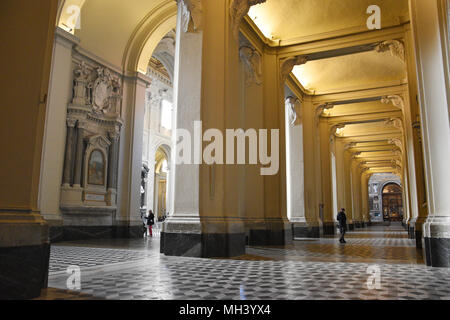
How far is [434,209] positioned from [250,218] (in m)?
6.26

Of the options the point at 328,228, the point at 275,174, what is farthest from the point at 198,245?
the point at 328,228

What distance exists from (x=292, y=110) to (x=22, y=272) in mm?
15406

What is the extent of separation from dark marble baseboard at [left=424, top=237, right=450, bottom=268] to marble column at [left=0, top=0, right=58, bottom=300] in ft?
19.5

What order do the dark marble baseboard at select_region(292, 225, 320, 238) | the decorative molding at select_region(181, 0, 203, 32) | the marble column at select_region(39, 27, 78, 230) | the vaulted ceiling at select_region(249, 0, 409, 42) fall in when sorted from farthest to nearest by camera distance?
the dark marble baseboard at select_region(292, 225, 320, 238), the vaulted ceiling at select_region(249, 0, 409, 42), the marble column at select_region(39, 27, 78, 230), the decorative molding at select_region(181, 0, 203, 32)

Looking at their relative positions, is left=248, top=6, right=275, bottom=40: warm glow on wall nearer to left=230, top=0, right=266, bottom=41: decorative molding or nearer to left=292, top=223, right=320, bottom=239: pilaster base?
left=230, top=0, right=266, bottom=41: decorative molding

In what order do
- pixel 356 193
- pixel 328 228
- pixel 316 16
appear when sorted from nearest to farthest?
1. pixel 316 16
2. pixel 328 228
3. pixel 356 193

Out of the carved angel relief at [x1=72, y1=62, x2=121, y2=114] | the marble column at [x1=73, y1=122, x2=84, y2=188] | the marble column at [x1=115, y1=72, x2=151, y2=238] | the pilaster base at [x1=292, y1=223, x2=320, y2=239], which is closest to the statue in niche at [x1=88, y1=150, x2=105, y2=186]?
the marble column at [x1=73, y1=122, x2=84, y2=188]

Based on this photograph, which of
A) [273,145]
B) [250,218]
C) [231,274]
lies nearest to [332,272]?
[231,274]

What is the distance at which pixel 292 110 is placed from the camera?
1762 cm

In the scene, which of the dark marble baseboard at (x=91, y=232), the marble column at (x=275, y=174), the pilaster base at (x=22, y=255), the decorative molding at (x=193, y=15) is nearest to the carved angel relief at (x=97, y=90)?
the dark marble baseboard at (x=91, y=232)

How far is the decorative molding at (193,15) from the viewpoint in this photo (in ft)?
27.6

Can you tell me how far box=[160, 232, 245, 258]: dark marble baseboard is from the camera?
7477 mm

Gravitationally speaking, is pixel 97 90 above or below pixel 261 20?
below

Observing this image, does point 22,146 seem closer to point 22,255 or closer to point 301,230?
point 22,255
